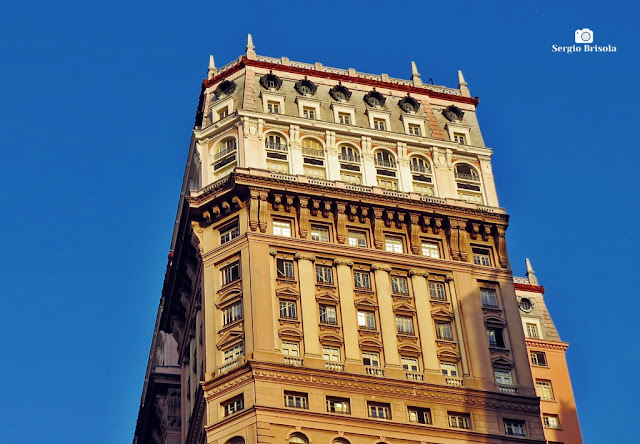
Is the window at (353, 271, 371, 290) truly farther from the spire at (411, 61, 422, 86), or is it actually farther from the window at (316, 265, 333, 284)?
the spire at (411, 61, 422, 86)

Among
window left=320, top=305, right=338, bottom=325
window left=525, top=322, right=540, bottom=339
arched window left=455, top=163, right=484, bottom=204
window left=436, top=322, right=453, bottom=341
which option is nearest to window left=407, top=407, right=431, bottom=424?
window left=436, top=322, right=453, bottom=341

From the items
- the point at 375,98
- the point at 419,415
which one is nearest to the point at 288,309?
the point at 419,415

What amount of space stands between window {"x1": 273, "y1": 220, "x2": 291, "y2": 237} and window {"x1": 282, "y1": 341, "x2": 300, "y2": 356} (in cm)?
1188

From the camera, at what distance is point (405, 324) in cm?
11775

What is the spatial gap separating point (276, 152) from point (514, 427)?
33.6 m

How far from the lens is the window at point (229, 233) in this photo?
121 metres

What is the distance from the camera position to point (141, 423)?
487 ft

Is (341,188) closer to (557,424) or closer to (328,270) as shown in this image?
→ (328,270)

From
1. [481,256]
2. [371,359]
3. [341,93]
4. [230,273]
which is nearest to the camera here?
[371,359]

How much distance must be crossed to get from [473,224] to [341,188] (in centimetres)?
1298

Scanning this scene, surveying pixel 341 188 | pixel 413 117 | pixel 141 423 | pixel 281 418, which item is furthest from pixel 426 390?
pixel 141 423

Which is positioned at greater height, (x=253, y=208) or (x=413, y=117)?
(x=413, y=117)

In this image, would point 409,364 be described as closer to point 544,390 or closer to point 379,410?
point 379,410

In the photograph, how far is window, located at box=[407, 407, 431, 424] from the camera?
366ft
